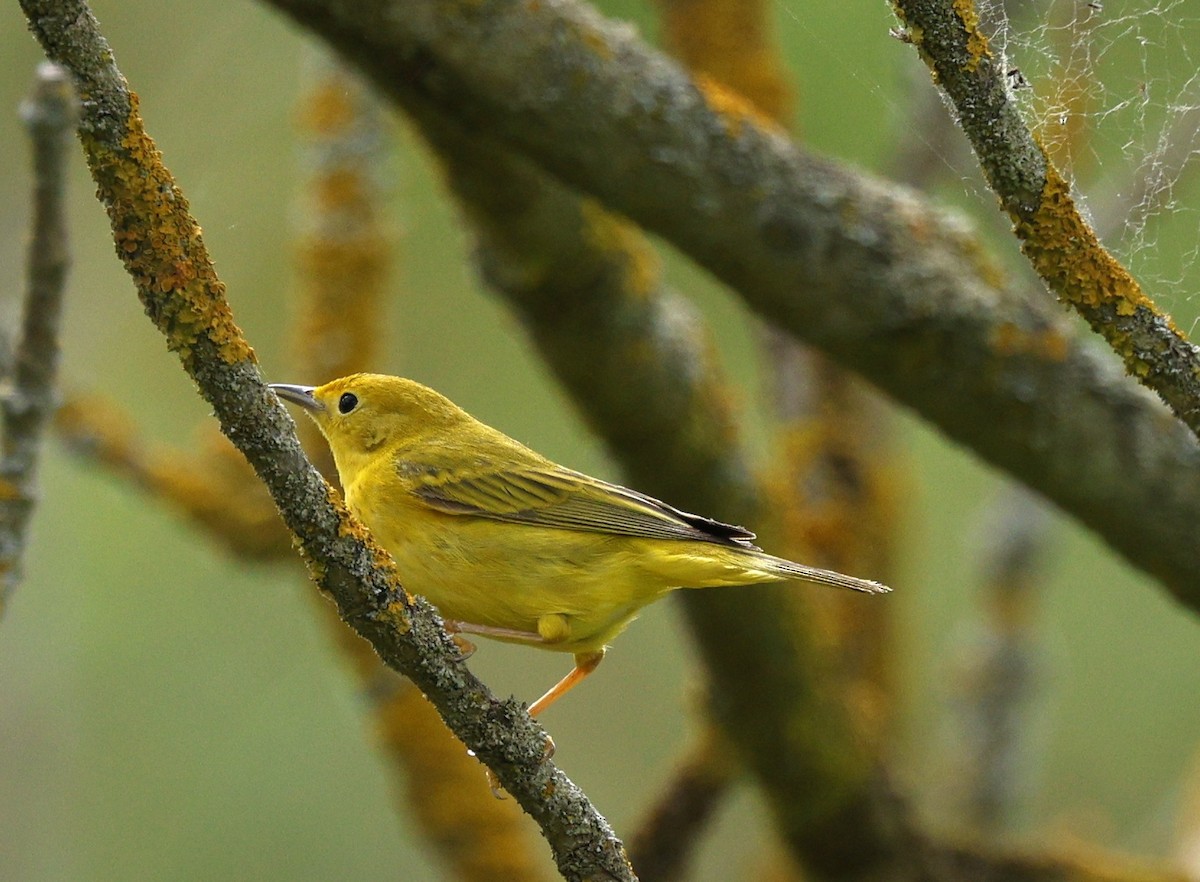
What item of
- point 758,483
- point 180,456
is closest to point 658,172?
point 758,483

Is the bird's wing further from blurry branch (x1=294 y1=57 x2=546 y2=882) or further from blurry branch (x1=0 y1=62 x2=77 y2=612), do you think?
blurry branch (x1=294 y1=57 x2=546 y2=882)

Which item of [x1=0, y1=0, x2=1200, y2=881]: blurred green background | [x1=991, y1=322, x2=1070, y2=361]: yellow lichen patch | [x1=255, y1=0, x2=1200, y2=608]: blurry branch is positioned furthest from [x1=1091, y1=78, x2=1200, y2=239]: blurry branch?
[x1=0, y1=0, x2=1200, y2=881]: blurred green background

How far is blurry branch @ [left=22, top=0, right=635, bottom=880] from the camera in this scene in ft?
5.88

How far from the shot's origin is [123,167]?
71.0 inches

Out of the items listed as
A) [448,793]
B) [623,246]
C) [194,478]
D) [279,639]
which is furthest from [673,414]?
[279,639]

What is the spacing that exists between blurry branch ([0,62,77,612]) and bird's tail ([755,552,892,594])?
1.37 m

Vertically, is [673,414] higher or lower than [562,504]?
higher

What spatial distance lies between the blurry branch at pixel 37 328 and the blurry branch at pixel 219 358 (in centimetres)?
8

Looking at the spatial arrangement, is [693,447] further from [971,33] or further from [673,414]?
[971,33]

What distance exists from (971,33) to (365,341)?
134 inches

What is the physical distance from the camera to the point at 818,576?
106 inches

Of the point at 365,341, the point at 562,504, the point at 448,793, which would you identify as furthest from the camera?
the point at 365,341

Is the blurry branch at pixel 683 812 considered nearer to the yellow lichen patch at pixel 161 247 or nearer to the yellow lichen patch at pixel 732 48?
the yellow lichen patch at pixel 732 48

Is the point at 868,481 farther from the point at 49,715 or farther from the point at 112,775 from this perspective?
the point at 112,775
